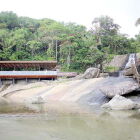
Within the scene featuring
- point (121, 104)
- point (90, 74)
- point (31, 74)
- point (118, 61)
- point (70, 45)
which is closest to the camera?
point (121, 104)

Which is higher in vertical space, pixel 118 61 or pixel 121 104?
pixel 118 61

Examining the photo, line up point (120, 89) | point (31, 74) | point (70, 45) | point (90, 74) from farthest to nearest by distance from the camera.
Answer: point (70, 45) → point (31, 74) → point (90, 74) → point (120, 89)

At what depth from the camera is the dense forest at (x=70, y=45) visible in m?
46.7

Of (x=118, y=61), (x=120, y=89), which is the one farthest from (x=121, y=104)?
Result: (x=118, y=61)

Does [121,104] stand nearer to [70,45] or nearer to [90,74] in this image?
[90,74]

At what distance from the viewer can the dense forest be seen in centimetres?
4669

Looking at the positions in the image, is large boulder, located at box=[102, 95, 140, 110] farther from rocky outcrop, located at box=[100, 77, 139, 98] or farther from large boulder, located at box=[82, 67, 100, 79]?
large boulder, located at box=[82, 67, 100, 79]

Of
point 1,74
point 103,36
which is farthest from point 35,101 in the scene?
point 103,36

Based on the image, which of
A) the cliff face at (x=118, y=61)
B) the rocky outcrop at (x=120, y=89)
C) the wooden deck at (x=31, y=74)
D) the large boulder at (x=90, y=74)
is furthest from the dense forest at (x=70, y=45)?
the rocky outcrop at (x=120, y=89)

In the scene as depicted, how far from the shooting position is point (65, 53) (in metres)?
49.2

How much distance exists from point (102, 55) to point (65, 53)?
8064 mm

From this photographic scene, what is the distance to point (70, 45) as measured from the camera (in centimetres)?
4691

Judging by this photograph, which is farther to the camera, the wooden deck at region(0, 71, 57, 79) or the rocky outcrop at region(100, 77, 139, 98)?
the wooden deck at region(0, 71, 57, 79)

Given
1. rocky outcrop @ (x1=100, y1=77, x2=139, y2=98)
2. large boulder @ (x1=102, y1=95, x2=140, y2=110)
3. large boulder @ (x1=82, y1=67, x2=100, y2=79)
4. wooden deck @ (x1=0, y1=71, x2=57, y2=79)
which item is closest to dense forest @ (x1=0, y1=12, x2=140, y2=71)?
large boulder @ (x1=82, y1=67, x2=100, y2=79)
